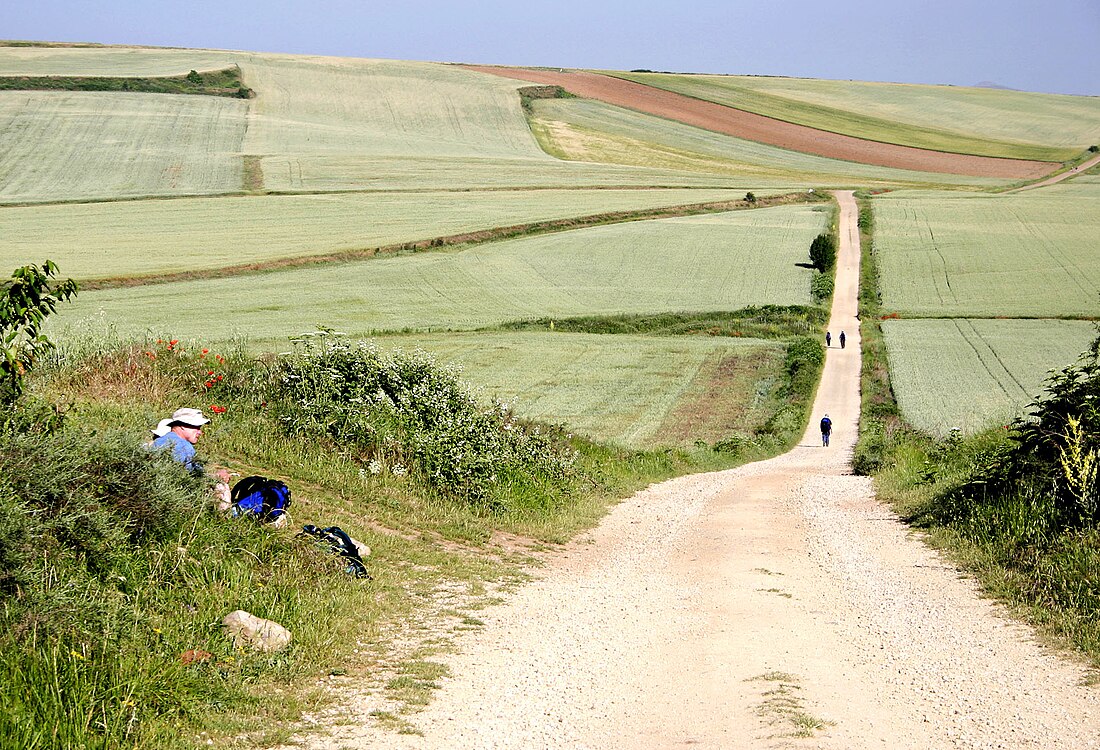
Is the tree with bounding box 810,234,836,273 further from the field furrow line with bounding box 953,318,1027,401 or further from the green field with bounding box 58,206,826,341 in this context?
the field furrow line with bounding box 953,318,1027,401

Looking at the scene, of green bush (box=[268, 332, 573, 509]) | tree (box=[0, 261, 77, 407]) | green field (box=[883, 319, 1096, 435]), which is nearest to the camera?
tree (box=[0, 261, 77, 407])

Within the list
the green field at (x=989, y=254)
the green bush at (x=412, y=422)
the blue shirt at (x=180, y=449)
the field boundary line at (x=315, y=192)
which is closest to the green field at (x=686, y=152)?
the green field at (x=989, y=254)

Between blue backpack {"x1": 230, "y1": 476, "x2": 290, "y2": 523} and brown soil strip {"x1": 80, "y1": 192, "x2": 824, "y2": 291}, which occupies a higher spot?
brown soil strip {"x1": 80, "y1": 192, "x2": 824, "y2": 291}

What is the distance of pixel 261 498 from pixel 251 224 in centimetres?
5925

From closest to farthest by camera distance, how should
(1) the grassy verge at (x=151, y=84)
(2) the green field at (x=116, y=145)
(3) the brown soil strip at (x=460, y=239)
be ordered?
(3) the brown soil strip at (x=460, y=239) → (2) the green field at (x=116, y=145) → (1) the grassy verge at (x=151, y=84)

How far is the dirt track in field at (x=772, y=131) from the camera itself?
4535 inches

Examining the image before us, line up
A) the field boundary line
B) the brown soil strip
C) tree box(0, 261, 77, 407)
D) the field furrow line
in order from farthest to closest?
the field boundary line < the brown soil strip < the field furrow line < tree box(0, 261, 77, 407)

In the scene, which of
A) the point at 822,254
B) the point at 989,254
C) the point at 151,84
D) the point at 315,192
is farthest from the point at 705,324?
the point at 151,84

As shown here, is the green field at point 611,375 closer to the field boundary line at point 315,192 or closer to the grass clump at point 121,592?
the grass clump at point 121,592

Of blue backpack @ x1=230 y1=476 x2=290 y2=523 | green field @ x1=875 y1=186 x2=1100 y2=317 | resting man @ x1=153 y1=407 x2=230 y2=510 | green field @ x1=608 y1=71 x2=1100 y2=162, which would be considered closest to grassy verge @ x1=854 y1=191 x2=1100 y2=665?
blue backpack @ x1=230 y1=476 x2=290 y2=523

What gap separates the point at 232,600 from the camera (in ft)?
26.1

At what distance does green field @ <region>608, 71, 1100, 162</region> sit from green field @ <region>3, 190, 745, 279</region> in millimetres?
56385

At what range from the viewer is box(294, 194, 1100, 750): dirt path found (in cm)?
658

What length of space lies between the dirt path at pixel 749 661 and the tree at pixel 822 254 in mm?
53791
